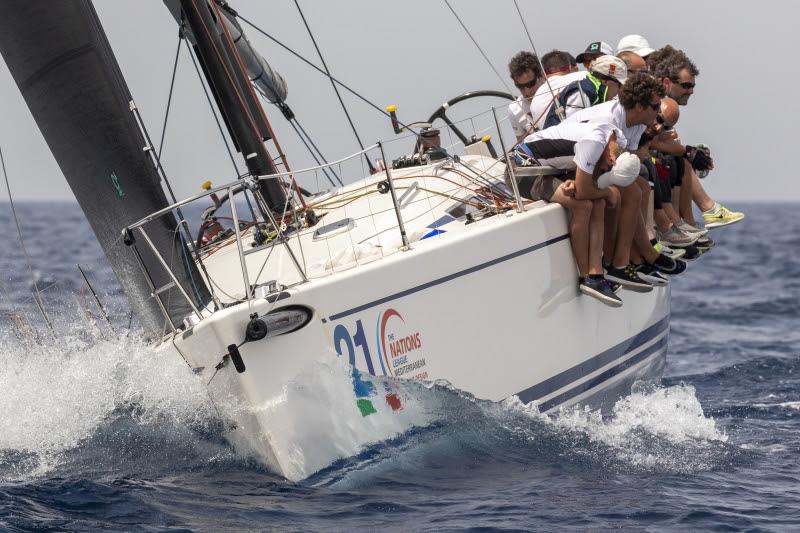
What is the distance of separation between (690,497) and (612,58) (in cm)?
289

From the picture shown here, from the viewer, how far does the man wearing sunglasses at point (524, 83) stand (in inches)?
278

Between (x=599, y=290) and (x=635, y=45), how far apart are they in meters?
2.46

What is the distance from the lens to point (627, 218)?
6.27m

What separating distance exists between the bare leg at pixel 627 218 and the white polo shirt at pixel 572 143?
312 mm

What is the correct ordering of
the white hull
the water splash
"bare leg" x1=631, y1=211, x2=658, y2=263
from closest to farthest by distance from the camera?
the white hull
the water splash
"bare leg" x1=631, y1=211, x2=658, y2=263

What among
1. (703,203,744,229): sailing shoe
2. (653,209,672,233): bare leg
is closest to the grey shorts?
(653,209,672,233): bare leg

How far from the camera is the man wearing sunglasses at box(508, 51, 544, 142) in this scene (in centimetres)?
706

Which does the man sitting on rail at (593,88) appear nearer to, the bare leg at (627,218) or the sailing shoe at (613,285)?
the bare leg at (627,218)

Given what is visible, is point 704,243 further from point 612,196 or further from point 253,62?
point 253,62

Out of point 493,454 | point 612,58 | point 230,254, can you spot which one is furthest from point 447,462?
point 612,58

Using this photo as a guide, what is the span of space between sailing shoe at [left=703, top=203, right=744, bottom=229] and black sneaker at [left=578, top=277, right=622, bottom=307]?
1731 mm

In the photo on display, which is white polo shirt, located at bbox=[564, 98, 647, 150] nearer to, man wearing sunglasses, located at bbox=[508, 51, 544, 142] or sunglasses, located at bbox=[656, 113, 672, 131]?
man wearing sunglasses, located at bbox=[508, 51, 544, 142]

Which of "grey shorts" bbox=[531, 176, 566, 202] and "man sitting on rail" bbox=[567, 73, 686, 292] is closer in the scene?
"man sitting on rail" bbox=[567, 73, 686, 292]

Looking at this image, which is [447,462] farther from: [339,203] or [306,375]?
[339,203]
